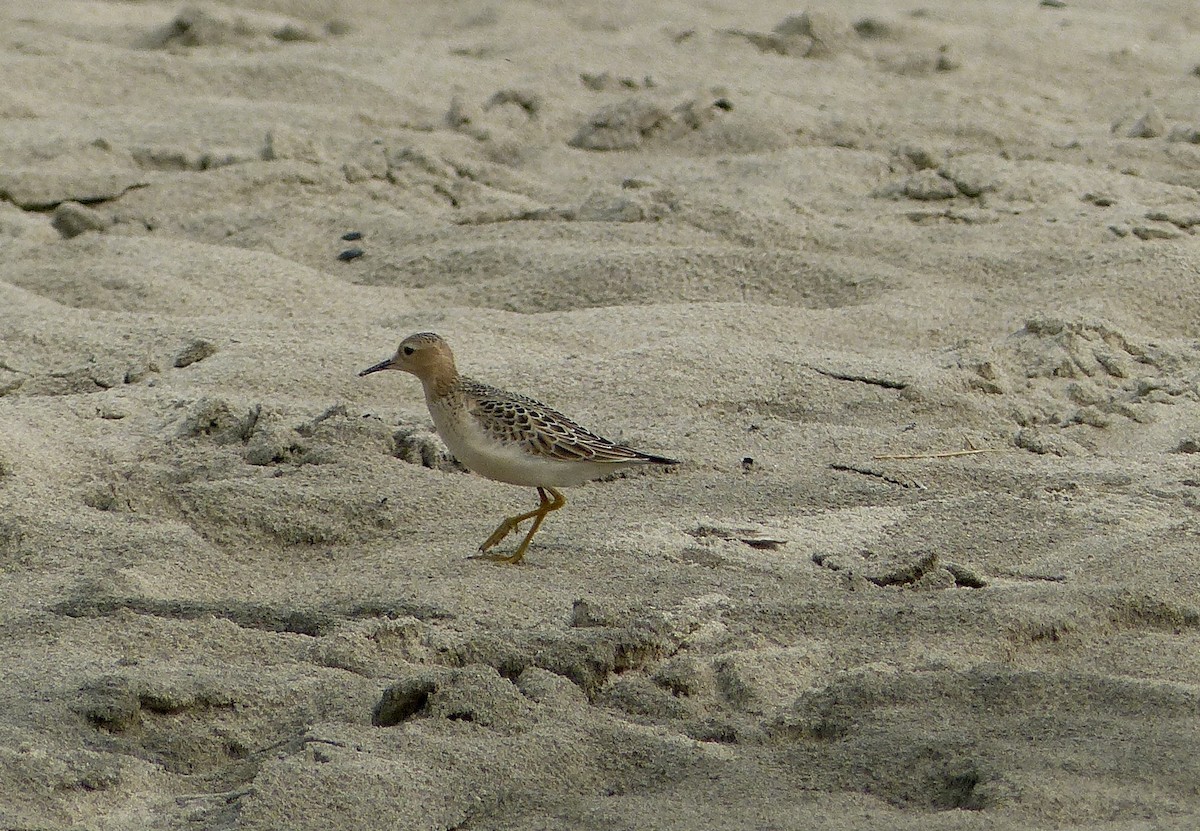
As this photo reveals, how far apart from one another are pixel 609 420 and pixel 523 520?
2.21ft

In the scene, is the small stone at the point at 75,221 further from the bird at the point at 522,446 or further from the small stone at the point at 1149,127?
the small stone at the point at 1149,127

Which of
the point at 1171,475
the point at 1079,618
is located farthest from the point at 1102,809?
the point at 1171,475

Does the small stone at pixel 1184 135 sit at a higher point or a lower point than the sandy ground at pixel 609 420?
higher

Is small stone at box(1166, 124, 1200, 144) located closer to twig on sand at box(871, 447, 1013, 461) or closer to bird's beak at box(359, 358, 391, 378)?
twig on sand at box(871, 447, 1013, 461)

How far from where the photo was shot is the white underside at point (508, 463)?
3.96m

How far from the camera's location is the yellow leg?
3717 mm

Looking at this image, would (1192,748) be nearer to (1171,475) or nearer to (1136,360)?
(1171,475)

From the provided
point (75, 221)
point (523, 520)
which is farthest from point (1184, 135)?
point (75, 221)

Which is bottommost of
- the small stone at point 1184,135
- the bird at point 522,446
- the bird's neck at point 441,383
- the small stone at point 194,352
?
the small stone at point 194,352

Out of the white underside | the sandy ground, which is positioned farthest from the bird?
the sandy ground

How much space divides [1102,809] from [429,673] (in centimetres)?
115

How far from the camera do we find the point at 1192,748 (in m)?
2.77

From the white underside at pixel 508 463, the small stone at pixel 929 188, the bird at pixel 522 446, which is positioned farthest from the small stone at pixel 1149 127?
the white underside at pixel 508 463

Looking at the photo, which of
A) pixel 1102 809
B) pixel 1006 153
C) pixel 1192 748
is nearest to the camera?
pixel 1102 809
